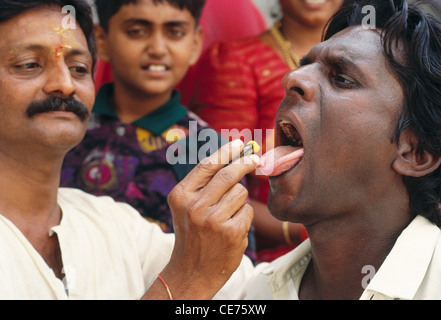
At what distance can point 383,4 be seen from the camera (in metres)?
2.19

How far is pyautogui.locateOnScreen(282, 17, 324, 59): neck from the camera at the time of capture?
3639mm

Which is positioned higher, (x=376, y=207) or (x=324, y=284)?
(x=376, y=207)

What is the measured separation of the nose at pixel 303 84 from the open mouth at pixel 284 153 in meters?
0.10

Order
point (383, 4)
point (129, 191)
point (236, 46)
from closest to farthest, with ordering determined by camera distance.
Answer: point (383, 4)
point (129, 191)
point (236, 46)

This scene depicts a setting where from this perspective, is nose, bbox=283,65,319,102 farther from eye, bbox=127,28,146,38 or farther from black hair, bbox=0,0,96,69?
eye, bbox=127,28,146,38

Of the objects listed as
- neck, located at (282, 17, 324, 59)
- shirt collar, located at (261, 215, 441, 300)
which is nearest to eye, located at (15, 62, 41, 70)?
shirt collar, located at (261, 215, 441, 300)

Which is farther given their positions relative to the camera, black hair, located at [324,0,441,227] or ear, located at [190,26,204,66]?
ear, located at [190,26,204,66]

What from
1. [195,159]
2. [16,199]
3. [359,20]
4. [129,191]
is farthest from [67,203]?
[359,20]

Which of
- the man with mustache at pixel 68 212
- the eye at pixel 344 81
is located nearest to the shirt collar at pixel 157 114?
the man with mustache at pixel 68 212

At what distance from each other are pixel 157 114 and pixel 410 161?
1.45m

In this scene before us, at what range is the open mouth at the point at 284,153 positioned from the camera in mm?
2053

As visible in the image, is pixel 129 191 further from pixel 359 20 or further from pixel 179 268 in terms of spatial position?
pixel 359 20

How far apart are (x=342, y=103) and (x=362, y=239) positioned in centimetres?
44

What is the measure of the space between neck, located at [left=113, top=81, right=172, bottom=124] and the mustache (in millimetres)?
803
